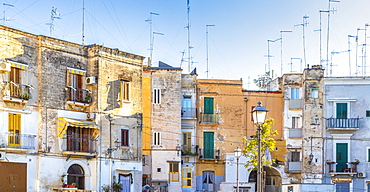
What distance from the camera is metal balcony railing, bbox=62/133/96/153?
3756 cm

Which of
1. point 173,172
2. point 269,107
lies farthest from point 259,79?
point 173,172

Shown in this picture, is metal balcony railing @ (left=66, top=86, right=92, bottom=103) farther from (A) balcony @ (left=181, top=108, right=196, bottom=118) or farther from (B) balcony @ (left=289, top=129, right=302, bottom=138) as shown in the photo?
(B) balcony @ (left=289, top=129, right=302, bottom=138)

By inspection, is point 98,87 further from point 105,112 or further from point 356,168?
point 356,168

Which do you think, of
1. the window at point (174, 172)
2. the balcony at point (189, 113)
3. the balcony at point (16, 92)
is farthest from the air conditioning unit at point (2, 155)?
the balcony at point (189, 113)

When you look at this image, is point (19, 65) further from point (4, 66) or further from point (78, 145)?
point (78, 145)

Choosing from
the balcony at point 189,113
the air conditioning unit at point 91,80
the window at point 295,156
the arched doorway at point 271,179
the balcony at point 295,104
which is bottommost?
the arched doorway at point 271,179

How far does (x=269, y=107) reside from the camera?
52156 millimetres

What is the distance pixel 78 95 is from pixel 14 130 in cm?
518

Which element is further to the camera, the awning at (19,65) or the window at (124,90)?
the window at (124,90)

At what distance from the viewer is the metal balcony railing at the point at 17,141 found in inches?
1329

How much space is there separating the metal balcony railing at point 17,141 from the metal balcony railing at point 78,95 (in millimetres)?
3689

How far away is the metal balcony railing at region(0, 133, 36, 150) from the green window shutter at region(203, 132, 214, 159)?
18.3 meters

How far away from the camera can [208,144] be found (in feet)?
167

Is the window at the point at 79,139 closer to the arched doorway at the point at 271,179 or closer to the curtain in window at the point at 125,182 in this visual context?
the curtain in window at the point at 125,182
